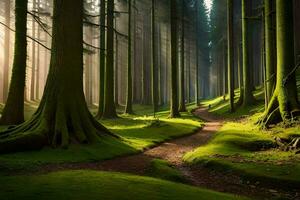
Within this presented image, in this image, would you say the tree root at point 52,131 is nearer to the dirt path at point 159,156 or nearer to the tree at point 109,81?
the dirt path at point 159,156

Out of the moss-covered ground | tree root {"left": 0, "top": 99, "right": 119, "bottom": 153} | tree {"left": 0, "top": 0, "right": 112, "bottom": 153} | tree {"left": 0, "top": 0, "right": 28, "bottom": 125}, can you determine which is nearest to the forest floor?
the moss-covered ground

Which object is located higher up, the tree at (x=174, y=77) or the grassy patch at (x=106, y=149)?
the tree at (x=174, y=77)

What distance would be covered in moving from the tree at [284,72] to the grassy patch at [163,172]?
25.0 ft

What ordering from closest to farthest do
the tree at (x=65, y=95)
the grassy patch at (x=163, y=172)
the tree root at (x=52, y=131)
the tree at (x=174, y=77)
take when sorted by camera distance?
the grassy patch at (x=163, y=172) → the tree root at (x=52, y=131) → the tree at (x=65, y=95) → the tree at (x=174, y=77)

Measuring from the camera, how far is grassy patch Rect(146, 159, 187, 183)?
1065 cm

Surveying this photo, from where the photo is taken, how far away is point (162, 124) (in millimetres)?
24484

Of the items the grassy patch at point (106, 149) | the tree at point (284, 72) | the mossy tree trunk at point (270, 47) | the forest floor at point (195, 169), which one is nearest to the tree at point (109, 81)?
the grassy patch at point (106, 149)

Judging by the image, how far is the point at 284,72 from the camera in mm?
17906

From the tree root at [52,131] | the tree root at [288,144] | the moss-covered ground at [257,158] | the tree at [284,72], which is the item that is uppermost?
the tree at [284,72]

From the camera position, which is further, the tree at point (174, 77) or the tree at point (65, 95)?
the tree at point (174, 77)

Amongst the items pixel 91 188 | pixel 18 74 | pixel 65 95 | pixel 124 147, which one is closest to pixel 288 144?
pixel 124 147

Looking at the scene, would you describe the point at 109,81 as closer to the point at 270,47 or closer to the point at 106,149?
the point at 270,47

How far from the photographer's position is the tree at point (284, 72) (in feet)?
57.2

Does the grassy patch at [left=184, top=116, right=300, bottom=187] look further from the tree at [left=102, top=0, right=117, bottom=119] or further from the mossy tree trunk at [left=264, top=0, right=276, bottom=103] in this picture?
the tree at [left=102, top=0, right=117, bottom=119]
